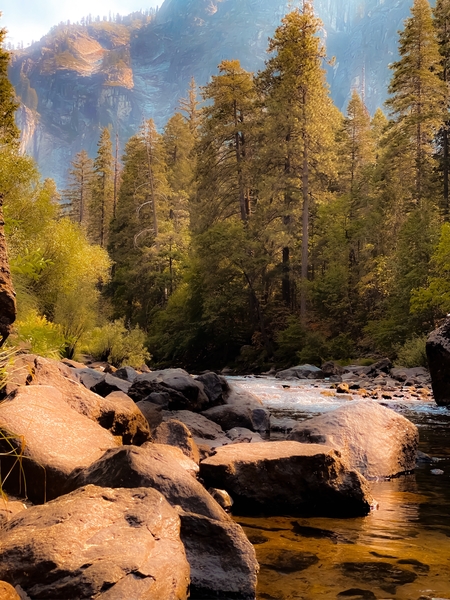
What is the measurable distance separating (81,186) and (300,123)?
4388cm

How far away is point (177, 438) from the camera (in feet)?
25.4

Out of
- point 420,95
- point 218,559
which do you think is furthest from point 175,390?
point 420,95

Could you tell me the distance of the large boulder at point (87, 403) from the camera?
7148 millimetres

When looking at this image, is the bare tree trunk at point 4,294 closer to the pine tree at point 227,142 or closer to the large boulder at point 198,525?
the large boulder at point 198,525

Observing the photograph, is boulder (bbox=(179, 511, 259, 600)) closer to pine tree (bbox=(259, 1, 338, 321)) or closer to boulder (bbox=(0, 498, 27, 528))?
boulder (bbox=(0, 498, 27, 528))

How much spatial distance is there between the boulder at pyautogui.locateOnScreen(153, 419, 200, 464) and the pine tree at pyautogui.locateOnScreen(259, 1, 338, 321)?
69.6ft

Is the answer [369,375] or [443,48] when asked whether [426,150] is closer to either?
[443,48]

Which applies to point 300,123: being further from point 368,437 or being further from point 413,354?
point 368,437

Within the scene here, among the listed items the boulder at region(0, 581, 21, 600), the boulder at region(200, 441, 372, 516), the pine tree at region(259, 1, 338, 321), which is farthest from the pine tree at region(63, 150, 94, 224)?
the boulder at region(0, 581, 21, 600)

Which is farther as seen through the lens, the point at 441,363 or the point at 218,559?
the point at 441,363

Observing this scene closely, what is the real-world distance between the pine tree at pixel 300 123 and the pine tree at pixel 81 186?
38347 millimetres

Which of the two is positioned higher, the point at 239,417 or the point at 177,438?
the point at 177,438

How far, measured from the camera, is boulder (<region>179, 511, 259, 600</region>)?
3.93 metres

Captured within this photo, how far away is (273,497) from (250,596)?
2265 mm
